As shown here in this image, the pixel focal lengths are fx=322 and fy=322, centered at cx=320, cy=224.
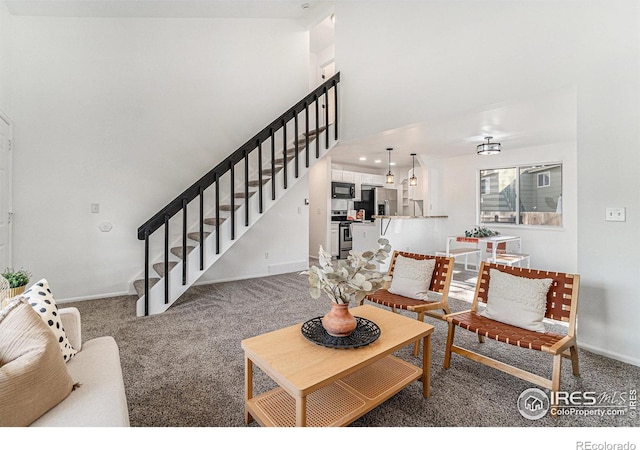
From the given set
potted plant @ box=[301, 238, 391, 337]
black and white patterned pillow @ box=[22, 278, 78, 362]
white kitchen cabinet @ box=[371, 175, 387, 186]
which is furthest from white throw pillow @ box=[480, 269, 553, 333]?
white kitchen cabinet @ box=[371, 175, 387, 186]

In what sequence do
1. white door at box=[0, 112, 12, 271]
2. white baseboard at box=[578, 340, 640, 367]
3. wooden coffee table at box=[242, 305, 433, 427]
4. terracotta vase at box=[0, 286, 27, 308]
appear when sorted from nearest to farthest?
wooden coffee table at box=[242, 305, 433, 427], terracotta vase at box=[0, 286, 27, 308], white baseboard at box=[578, 340, 640, 367], white door at box=[0, 112, 12, 271]

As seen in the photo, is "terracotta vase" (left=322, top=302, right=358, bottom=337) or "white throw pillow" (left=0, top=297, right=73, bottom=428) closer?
"white throw pillow" (left=0, top=297, right=73, bottom=428)

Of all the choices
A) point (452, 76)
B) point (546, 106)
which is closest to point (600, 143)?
point (546, 106)

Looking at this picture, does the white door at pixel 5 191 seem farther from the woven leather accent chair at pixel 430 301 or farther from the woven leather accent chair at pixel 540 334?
the woven leather accent chair at pixel 540 334

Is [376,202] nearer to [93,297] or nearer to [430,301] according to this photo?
[430,301]

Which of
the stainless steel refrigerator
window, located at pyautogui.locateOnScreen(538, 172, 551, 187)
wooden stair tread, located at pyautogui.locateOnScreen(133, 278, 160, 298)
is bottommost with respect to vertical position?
wooden stair tread, located at pyautogui.locateOnScreen(133, 278, 160, 298)

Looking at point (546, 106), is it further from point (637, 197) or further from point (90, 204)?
point (90, 204)

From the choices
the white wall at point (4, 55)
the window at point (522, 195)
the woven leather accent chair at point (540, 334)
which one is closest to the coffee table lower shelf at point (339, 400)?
the woven leather accent chair at point (540, 334)

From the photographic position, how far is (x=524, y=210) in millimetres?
5840

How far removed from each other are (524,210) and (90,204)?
680cm

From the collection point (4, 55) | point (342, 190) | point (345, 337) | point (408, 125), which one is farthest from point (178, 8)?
point (345, 337)

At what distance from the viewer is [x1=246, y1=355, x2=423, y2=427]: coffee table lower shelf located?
1531 mm

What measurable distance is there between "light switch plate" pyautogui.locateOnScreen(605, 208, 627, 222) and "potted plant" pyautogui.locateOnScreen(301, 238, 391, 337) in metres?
1.95

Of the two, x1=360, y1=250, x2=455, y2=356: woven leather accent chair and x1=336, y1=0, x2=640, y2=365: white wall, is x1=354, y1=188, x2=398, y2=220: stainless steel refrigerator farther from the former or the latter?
x1=360, y1=250, x2=455, y2=356: woven leather accent chair
